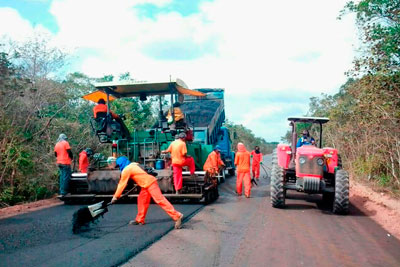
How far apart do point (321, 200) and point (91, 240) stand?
6.99 meters

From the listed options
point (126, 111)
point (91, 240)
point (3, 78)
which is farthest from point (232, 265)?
point (126, 111)

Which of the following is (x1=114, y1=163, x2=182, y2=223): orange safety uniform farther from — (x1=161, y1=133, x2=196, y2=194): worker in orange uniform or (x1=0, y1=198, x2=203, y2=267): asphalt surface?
(x1=161, y1=133, x2=196, y2=194): worker in orange uniform

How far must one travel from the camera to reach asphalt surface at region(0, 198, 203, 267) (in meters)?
4.85

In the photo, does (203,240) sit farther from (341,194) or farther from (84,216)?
(341,194)

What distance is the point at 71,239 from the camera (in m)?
5.84

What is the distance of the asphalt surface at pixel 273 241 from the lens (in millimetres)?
5070

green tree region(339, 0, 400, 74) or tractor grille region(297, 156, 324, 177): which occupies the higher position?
green tree region(339, 0, 400, 74)

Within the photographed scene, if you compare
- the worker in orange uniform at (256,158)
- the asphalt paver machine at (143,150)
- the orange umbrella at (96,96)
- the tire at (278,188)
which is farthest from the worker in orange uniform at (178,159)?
the worker in orange uniform at (256,158)

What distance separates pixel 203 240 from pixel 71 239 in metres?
1.91

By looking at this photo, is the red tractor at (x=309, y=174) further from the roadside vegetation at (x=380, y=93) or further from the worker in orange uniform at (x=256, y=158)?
the worker in orange uniform at (x=256, y=158)

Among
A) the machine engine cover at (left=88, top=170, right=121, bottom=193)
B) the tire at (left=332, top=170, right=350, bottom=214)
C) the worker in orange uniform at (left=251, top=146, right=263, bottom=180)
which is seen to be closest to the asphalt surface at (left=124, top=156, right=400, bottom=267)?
the tire at (left=332, top=170, right=350, bottom=214)

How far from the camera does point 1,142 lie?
970 centimetres

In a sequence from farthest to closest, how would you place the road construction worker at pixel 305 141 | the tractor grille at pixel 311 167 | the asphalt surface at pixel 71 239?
the road construction worker at pixel 305 141 < the tractor grille at pixel 311 167 < the asphalt surface at pixel 71 239

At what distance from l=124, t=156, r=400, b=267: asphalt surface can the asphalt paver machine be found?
845 millimetres
